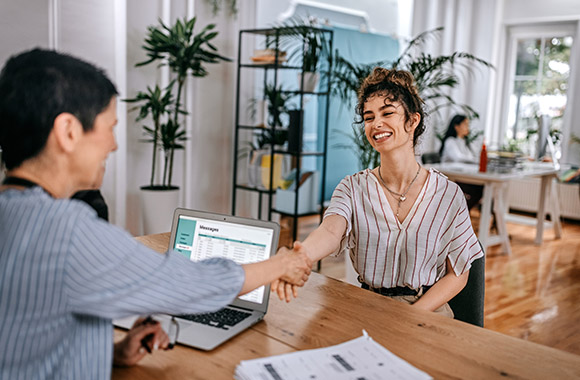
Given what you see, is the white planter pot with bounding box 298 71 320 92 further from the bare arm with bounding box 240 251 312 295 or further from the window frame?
the window frame

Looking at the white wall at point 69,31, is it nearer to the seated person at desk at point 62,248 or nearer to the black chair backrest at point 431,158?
the seated person at desk at point 62,248

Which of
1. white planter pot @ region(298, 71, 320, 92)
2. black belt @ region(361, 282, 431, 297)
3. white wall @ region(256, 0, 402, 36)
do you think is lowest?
black belt @ region(361, 282, 431, 297)

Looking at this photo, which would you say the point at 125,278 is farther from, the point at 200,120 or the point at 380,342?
the point at 200,120

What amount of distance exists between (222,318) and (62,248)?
68 cm

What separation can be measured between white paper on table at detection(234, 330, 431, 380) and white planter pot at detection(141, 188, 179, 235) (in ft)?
10.1

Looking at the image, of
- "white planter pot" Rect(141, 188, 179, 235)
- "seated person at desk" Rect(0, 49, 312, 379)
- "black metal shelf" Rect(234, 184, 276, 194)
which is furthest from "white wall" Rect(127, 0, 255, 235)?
"seated person at desk" Rect(0, 49, 312, 379)

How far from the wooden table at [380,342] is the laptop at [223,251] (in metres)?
0.03

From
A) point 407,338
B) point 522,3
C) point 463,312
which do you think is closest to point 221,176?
point 463,312

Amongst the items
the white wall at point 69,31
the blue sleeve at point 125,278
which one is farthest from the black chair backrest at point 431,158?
the blue sleeve at point 125,278

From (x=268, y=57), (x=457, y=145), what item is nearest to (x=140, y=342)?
(x=268, y=57)

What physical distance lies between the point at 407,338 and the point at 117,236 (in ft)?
2.58

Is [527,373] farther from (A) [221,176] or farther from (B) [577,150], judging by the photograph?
(B) [577,150]

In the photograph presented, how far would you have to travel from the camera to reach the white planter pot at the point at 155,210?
13.8 ft

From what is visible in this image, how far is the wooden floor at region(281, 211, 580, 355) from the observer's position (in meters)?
3.48
